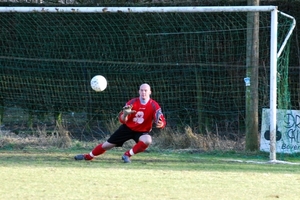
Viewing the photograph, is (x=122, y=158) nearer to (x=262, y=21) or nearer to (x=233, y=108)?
(x=233, y=108)

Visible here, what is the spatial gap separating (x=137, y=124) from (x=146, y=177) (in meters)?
1.98

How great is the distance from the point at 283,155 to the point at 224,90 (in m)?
2.74

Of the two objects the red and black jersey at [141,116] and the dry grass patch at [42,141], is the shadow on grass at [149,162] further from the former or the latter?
the dry grass patch at [42,141]

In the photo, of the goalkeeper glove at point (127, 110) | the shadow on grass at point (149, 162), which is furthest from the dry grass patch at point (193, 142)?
the goalkeeper glove at point (127, 110)

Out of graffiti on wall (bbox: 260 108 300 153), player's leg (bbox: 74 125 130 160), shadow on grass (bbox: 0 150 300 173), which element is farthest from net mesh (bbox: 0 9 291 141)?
player's leg (bbox: 74 125 130 160)

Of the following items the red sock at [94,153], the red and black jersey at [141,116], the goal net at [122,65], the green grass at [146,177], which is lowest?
the green grass at [146,177]

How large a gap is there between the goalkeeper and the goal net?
11.8ft

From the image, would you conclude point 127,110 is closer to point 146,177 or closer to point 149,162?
point 149,162

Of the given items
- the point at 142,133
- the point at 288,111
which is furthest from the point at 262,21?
the point at 142,133

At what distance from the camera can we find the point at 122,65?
15391 mm

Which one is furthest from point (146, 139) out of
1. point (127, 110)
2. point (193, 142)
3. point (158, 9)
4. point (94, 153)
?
point (158, 9)

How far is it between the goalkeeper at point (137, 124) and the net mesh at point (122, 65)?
11.7 feet

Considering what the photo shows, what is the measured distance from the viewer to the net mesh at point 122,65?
14.8m

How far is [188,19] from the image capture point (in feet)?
49.0
